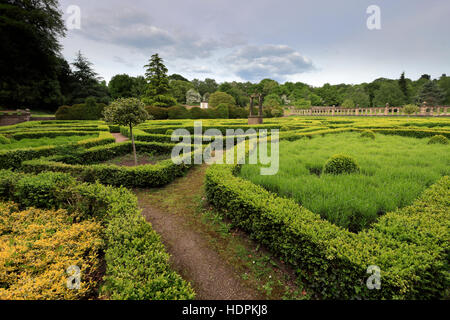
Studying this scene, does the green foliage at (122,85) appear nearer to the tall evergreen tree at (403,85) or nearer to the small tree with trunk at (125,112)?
the small tree with trunk at (125,112)

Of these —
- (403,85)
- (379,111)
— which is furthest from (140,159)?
(403,85)

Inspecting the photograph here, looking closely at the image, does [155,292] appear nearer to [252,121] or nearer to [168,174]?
[168,174]

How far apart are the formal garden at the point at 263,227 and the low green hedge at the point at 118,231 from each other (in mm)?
18

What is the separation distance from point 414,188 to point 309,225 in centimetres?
308

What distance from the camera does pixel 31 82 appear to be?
31.0 metres

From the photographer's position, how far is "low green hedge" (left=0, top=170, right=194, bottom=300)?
82.5 inches

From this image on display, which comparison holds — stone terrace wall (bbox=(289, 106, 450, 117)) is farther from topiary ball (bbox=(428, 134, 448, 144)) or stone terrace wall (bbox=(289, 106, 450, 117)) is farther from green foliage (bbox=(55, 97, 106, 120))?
green foliage (bbox=(55, 97, 106, 120))

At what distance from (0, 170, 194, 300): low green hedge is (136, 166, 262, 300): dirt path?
0.47m

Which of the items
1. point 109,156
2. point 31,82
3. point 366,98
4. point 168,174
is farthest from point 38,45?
point 366,98

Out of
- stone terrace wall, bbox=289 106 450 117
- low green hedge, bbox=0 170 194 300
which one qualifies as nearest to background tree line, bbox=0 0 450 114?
stone terrace wall, bbox=289 106 450 117

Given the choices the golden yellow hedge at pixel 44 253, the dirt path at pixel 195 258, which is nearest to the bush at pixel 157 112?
the dirt path at pixel 195 258

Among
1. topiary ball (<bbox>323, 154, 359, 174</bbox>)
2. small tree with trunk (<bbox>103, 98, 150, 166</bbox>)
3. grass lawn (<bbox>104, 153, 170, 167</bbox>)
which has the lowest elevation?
grass lawn (<bbox>104, 153, 170, 167</bbox>)

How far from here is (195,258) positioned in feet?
11.1

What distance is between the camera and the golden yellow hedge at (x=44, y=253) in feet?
7.77
